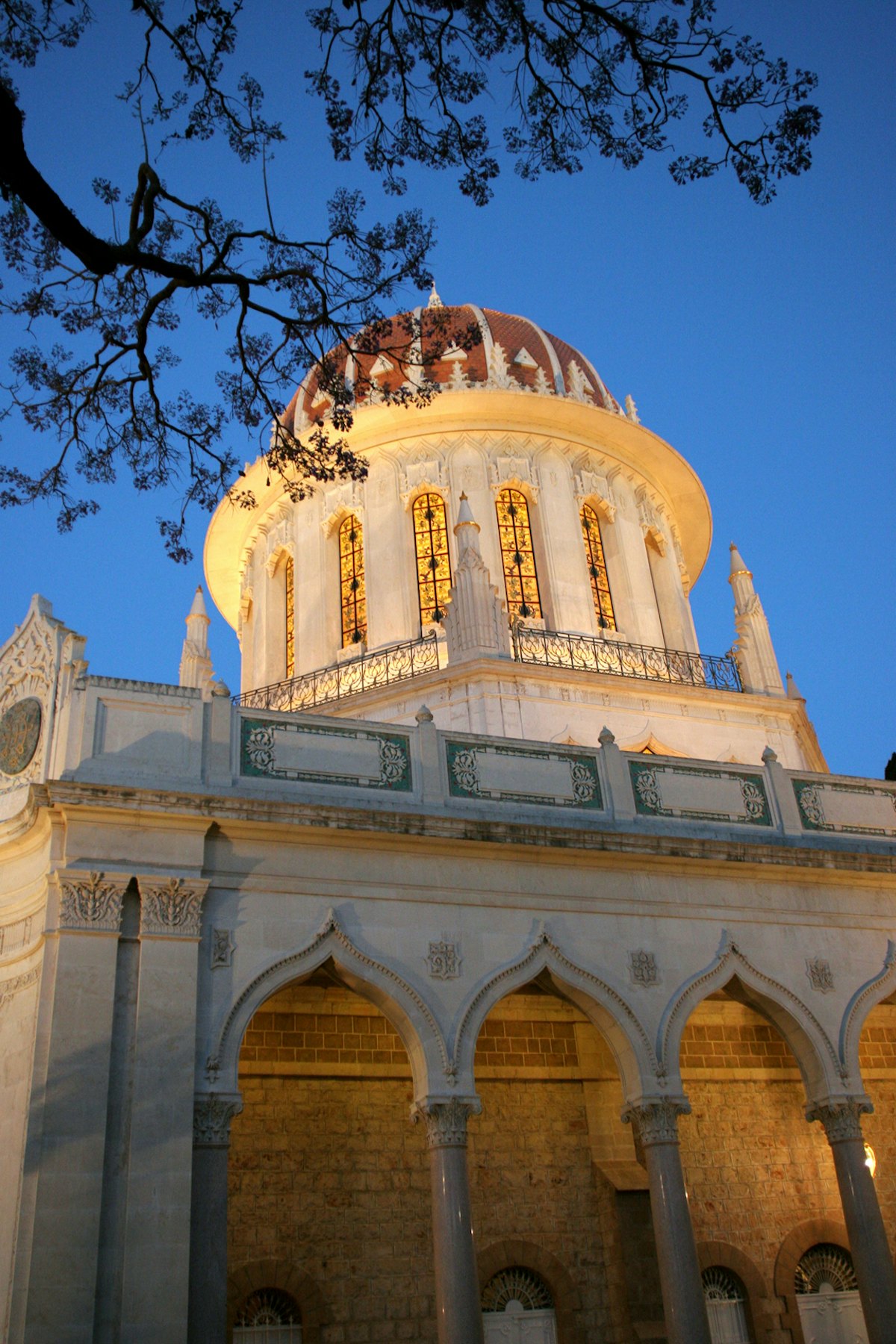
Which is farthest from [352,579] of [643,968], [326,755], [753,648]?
[643,968]

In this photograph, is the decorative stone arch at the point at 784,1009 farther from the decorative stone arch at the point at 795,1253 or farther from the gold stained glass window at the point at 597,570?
the gold stained glass window at the point at 597,570

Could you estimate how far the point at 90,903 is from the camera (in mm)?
12398

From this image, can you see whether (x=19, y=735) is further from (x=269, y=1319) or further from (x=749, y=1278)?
(x=749, y=1278)

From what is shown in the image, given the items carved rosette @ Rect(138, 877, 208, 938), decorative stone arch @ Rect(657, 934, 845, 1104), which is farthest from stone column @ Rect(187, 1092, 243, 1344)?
decorative stone arch @ Rect(657, 934, 845, 1104)

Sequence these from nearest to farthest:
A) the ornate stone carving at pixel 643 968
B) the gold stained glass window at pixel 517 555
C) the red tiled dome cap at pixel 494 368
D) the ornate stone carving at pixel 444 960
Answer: the ornate stone carving at pixel 444 960, the ornate stone carving at pixel 643 968, the gold stained glass window at pixel 517 555, the red tiled dome cap at pixel 494 368

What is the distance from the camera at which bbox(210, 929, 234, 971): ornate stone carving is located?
1278cm

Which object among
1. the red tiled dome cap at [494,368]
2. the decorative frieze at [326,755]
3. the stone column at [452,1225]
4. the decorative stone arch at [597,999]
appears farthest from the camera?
the red tiled dome cap at [494,368]

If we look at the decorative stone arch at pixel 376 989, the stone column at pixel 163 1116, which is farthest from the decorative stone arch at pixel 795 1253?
the stone column at pixel 163 1116

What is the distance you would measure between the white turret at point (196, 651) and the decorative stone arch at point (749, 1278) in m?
14.9

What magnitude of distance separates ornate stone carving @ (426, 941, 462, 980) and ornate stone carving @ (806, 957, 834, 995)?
14.8 ft

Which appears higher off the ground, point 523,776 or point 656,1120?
point 523,776

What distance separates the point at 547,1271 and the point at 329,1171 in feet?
9.79

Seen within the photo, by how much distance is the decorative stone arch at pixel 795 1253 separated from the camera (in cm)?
1647

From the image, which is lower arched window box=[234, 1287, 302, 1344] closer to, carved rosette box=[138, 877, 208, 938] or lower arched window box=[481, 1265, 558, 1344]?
lower arched window box=[481, 1265, 558, 1344]
